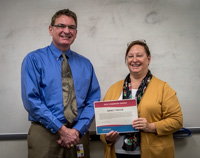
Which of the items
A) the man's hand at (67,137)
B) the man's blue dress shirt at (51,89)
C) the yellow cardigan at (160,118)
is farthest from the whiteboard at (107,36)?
the man's hand at (67,137)

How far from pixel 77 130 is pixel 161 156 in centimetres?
72

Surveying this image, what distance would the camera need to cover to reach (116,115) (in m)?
1.61

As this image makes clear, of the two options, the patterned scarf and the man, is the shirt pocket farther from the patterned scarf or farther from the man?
the patterned scarf

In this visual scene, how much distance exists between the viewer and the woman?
1.61 metres

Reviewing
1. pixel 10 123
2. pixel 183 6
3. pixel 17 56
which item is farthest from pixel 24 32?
pixel 183 6

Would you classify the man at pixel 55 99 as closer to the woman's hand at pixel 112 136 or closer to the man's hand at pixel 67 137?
the man's hand at pixel 67 137

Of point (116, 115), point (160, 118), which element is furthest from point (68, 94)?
point (160, 118)

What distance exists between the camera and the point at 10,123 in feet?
8.04

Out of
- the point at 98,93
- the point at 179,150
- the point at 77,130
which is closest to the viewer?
the point at 77,130

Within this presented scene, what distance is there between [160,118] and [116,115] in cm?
39

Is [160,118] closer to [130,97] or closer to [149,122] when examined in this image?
[149,122]

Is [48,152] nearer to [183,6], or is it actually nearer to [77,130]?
[77,130]

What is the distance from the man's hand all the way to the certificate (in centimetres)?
21

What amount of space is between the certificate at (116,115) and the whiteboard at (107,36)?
88 cm
